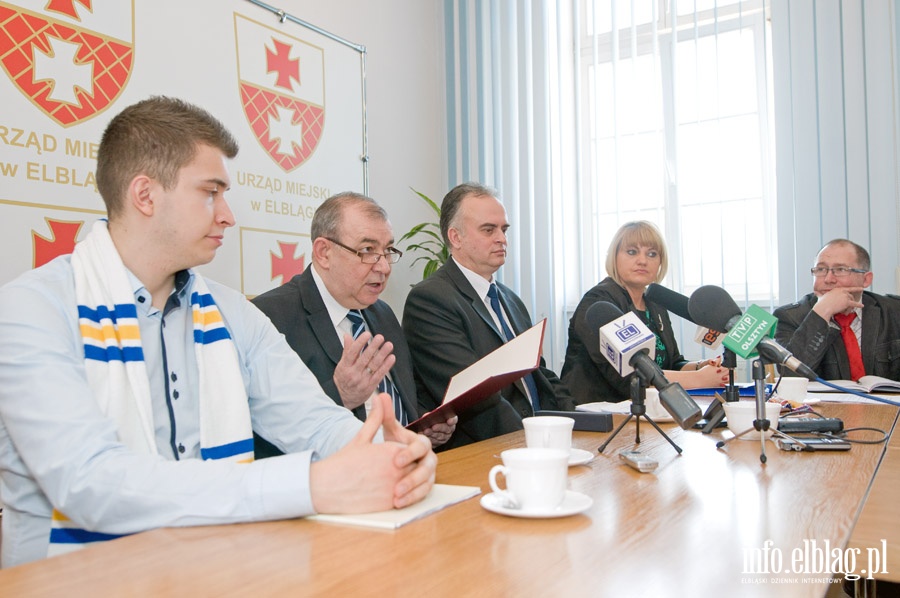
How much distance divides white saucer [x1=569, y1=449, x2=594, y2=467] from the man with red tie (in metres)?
2.01

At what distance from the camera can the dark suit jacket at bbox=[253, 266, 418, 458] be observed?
6.91ft

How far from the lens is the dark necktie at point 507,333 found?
8.22 feet

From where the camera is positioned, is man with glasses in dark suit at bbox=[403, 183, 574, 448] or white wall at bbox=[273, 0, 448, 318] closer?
man with glasses in dark suit at bbox=[403, 183, 574, 448]

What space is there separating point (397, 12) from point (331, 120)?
1.11m

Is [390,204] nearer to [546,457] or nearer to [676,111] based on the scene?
[676,111]

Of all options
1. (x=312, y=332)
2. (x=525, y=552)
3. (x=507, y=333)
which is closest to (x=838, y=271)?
(x=507, y=333)

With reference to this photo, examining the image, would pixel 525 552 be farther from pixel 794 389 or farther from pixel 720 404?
pixel 794 389

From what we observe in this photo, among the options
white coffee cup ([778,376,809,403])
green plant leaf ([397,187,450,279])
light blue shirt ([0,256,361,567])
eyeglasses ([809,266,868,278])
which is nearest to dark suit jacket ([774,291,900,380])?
eyeglasses ([809,266,868,278])

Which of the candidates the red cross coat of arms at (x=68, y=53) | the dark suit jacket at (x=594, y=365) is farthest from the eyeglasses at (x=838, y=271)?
the red cross coat of arms at (x=68, y=53)

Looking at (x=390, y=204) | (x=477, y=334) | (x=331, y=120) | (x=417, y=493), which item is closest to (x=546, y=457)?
(x=417, y=493)

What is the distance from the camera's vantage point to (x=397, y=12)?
448 centimetres

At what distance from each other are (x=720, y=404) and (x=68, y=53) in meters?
2.33

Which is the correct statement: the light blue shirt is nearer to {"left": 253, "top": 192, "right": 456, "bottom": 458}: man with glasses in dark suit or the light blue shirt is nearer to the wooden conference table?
the wooden conference table

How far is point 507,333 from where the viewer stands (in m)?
2.67
